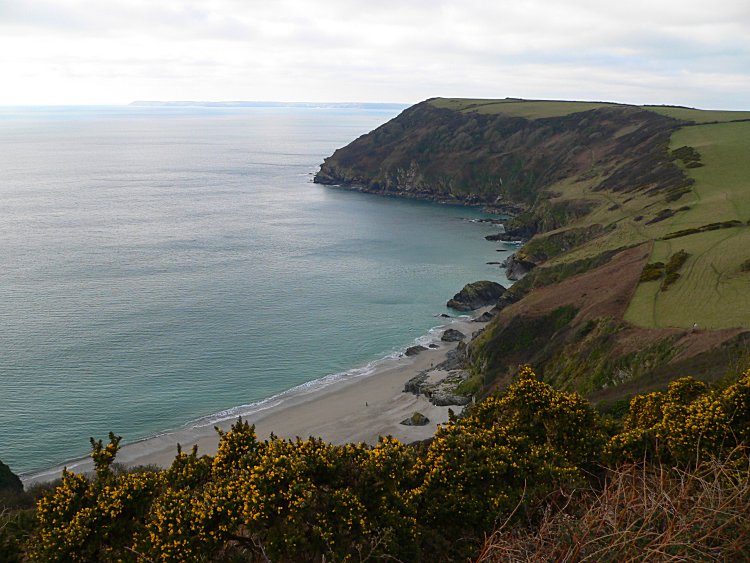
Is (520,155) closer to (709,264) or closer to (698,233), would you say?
(698,233)

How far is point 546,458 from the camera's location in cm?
2098

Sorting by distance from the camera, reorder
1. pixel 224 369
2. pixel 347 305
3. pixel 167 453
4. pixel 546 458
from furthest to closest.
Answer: pixel 347 305 < pixel 224 369 < pixel 167 453 < pixel 546 458

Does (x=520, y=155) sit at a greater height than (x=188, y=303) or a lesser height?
greater

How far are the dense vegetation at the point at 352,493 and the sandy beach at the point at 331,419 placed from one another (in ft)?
91.4

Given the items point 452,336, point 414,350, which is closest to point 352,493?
point 414,350

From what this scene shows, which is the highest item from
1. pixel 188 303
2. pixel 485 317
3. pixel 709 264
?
pixel 709 264

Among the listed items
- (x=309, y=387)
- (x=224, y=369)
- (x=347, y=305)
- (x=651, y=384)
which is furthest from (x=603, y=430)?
(x=347, y=305)

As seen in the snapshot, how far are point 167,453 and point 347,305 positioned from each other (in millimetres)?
40791

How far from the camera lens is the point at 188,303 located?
8331 centimetres

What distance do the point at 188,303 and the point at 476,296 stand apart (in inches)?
1538

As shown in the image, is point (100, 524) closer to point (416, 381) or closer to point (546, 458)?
point (546, 458)

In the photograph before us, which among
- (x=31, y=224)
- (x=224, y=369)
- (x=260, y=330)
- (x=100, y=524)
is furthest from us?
(x=31, y=224)

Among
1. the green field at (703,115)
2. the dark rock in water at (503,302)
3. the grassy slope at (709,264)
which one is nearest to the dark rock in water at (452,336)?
the dark rock in water at (503,302)

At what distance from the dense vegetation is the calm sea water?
33.5m
